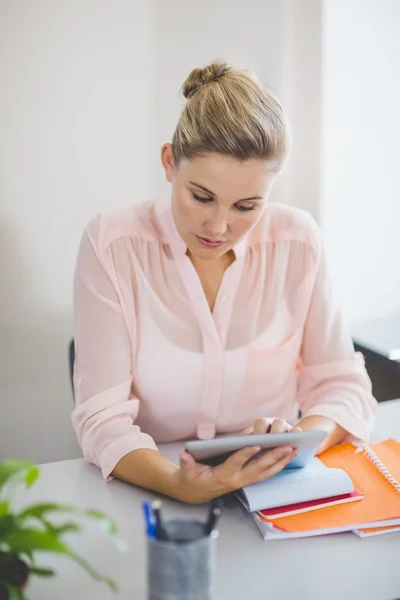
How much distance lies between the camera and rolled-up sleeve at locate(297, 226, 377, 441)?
1513 mm

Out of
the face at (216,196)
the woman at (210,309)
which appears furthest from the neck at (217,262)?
the face at (216,196)

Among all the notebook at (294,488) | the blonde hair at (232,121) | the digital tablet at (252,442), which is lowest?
the notebook at (294,488)

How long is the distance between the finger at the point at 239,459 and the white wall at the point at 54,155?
49.0 inches

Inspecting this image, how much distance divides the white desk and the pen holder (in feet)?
0.69

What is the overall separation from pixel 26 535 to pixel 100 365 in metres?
0.73

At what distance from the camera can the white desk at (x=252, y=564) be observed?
939 mm

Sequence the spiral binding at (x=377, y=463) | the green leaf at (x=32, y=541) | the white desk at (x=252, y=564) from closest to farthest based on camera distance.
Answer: the green leaf at (x=32, y=541) < the white desk at (x=252, y=564) < the spiral binding at (x=377, y=463)

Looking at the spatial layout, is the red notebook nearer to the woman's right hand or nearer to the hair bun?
the woman's right hand

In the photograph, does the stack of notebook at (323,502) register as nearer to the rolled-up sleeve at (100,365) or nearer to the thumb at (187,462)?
the thumb at (187,462)

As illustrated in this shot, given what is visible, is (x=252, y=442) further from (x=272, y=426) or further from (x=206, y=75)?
(x=206, y=75)

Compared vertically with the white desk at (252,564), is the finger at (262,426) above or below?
above

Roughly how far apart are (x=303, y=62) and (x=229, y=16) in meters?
0.31

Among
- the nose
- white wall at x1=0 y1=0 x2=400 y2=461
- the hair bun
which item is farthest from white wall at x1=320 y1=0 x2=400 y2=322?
the nose

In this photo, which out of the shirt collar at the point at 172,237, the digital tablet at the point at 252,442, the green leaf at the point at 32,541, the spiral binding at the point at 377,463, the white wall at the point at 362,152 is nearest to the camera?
the green leaf at the point at 32,541
